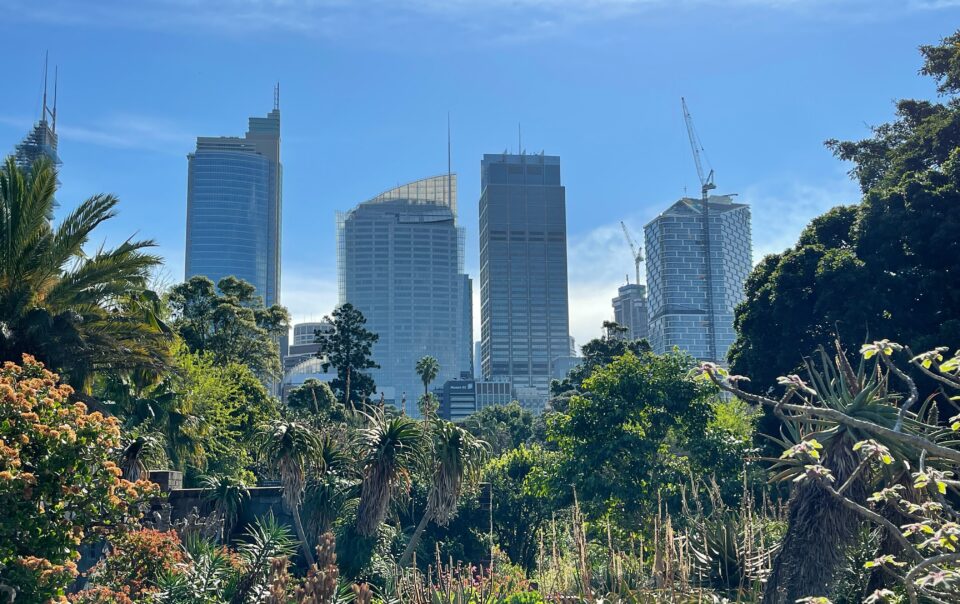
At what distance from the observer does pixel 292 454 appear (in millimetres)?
20141

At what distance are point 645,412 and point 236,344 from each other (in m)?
26.3

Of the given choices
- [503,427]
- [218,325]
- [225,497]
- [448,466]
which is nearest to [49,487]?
[225,497]

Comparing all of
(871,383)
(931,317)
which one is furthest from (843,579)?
(931,317)

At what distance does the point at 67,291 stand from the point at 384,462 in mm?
7533

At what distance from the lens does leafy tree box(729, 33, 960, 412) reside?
859 inches

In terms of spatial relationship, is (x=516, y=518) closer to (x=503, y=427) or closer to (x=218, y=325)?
(x=218, y=325)

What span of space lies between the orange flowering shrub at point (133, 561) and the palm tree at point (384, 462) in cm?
890

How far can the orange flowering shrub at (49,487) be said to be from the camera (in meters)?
9.26

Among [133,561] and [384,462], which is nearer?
[133,561]

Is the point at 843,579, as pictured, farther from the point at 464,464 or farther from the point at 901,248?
the point at 901,248

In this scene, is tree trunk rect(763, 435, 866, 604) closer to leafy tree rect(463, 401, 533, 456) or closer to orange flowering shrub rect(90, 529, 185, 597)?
orange flowering shrub rect(90, 529, 185, 597)

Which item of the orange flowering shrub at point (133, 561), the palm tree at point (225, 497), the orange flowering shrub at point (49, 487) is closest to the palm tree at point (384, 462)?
the palm tree at point (225, 497)

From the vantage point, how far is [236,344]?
45.0m

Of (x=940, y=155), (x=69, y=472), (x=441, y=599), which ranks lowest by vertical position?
(x=441, y=599)
